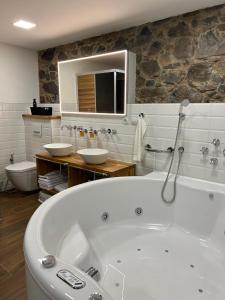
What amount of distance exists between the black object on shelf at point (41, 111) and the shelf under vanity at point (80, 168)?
71 cm

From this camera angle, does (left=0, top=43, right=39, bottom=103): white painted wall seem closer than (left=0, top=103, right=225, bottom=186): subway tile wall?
No

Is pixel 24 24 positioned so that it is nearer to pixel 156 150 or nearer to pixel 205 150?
pixel 156 150

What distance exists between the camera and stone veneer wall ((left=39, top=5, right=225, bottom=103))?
6.98ft

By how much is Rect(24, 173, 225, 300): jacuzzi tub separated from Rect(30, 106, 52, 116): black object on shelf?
1791 millimetres

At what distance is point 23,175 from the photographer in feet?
11.0

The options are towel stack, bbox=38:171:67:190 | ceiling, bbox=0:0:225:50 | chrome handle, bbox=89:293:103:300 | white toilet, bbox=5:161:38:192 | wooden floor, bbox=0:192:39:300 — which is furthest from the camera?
white toilet, bbox=5:161:38:192

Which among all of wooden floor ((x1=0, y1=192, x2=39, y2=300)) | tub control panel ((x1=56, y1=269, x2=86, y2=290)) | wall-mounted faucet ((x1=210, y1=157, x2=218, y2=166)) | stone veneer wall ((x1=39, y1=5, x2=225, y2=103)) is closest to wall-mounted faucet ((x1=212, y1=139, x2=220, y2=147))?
wall-mounted faucet ((x1=210, y1=157, x2=218, y2=166))

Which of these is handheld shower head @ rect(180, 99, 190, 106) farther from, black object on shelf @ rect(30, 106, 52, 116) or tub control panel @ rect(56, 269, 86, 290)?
black object on shelf @ rect(30, 106, 52, 116)

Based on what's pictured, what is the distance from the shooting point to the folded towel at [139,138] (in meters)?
2.52

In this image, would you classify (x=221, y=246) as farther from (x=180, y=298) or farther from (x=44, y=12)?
(x=44, y=12)

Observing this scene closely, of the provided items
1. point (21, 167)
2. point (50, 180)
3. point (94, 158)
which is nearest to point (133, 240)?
point (94, 158)


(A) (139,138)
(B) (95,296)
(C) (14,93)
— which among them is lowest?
(B) (95,296)

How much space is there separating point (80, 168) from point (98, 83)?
1146 mm

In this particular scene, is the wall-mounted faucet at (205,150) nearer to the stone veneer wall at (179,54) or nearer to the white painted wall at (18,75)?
the stone veneer wall at (179,54)
